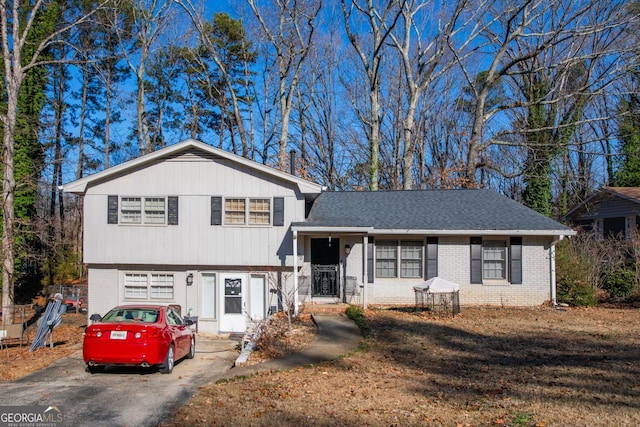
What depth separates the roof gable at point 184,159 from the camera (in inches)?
714

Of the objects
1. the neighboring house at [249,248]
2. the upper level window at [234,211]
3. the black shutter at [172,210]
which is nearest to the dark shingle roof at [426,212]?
the neighboring house at [249,248]

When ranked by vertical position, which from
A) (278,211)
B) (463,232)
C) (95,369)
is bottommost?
(95,369)

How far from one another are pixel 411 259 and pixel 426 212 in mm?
2170

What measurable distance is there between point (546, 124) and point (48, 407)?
3108 cm

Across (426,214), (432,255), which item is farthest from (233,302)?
(426,214)

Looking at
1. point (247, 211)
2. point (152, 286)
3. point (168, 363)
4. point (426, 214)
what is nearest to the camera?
point (168, 363)

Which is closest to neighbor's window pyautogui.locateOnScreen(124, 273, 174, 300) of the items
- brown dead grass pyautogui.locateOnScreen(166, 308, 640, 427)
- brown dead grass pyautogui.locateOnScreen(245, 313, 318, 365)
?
brown dead grass pyautogui.locateOnScreen(245, 313, 318, 365)

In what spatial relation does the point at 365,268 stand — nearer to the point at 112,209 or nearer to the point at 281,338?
the point at 281,338

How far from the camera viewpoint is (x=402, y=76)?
38.6 m

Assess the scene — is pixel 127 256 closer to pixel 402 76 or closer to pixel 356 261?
pixel 356 261

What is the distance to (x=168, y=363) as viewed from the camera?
1166 centimetres

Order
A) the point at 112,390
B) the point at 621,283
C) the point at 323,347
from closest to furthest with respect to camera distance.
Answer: the point at 112,390 → the point at 323,347 → the point at 621,283

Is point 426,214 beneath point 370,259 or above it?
above

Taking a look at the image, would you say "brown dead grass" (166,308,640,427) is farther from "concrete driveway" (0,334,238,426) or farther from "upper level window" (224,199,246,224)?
"upper level window" (224,199,246,224)
